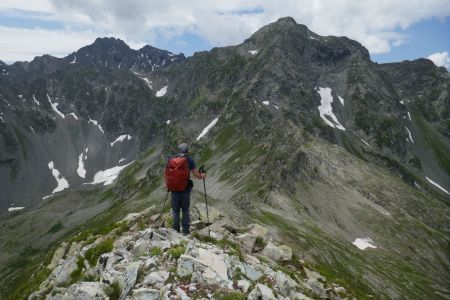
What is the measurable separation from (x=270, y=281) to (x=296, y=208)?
307 ft

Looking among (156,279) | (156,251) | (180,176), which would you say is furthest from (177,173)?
(156,279)

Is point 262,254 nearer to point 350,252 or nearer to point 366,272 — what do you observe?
point 366,272

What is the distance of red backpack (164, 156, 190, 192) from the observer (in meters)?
24.0

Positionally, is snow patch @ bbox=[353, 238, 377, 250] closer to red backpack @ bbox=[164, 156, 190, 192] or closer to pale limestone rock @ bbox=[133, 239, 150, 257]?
red backpack @ bbox=[164, 156, 190, 192]

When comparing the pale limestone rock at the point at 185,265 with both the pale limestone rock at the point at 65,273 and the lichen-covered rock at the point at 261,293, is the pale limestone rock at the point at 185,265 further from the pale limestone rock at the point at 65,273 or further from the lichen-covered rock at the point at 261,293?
the pale limestone rock at the point at 65,273

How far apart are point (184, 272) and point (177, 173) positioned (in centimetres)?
591

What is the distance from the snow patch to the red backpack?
344ft

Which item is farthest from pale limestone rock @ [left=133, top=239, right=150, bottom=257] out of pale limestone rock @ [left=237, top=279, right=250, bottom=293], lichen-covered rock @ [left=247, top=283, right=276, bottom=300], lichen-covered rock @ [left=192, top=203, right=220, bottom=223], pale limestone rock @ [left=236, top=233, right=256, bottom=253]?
lichen-covered rock @ [left=192, top=203, right=220, bottom=223]

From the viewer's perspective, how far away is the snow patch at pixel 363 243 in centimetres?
11981

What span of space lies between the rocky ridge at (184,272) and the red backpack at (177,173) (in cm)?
257

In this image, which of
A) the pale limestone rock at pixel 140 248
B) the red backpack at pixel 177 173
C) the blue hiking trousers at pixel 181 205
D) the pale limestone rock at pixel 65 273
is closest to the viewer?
the pale limestone rock at pixel 140 248

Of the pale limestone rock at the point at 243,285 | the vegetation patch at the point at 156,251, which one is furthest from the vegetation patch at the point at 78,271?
the pale limestone rock at the point at 243,285

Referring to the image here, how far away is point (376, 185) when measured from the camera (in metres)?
171

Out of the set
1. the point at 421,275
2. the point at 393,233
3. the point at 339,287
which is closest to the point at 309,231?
the point at 421,275
